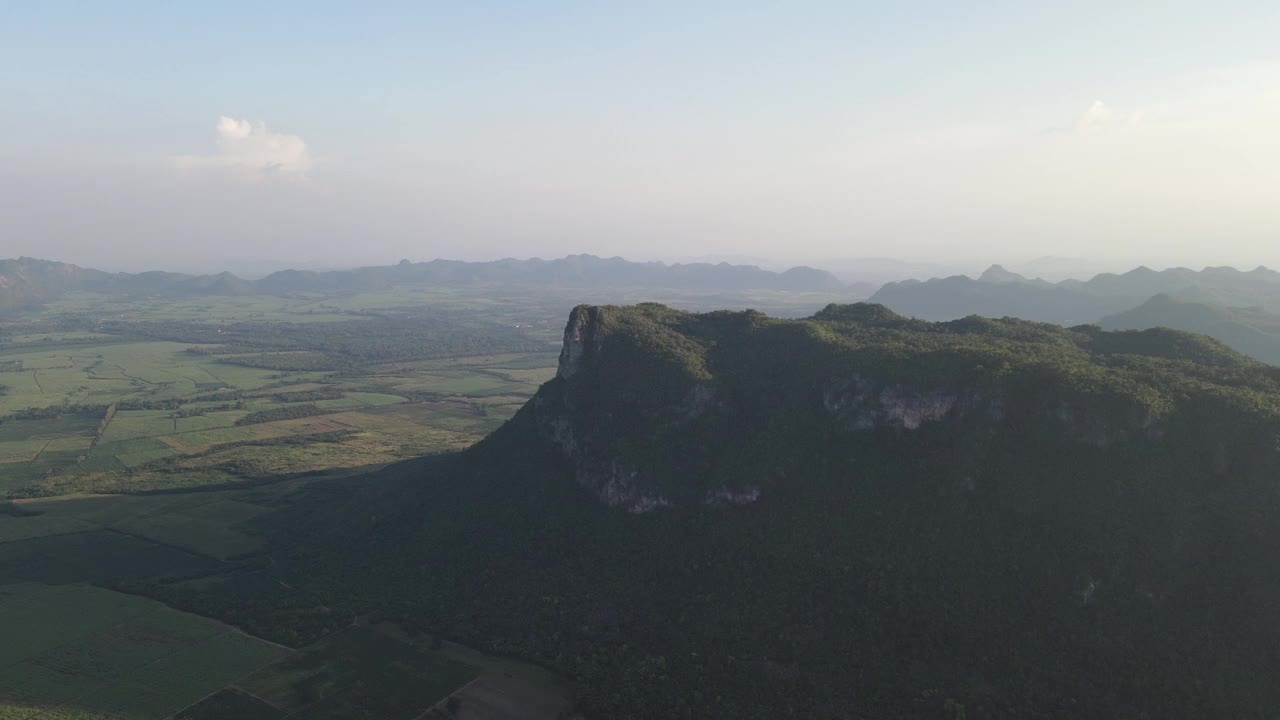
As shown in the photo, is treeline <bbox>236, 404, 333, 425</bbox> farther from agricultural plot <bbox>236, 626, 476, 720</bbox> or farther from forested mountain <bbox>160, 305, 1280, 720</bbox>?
agricultural plot <bbox>236, 626, 476, 720</bbox>

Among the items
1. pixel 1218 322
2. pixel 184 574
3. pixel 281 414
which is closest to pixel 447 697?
pixel 184 574

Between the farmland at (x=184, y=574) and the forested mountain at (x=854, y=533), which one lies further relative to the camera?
the farmland at (x=184, y=574)

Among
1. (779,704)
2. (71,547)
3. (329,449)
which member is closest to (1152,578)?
(779,704)

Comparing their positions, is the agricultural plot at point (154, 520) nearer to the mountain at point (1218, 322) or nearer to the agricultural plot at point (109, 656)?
the agricultural plot at point (109, 656)

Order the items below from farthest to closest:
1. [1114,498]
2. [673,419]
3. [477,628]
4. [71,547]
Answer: [71,547], [673,419], [477,628], [1114,498]

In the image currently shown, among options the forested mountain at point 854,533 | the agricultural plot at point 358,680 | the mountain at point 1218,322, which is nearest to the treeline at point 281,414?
the forested mountain at point 854,533

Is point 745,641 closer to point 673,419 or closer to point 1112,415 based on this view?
point 673,419
